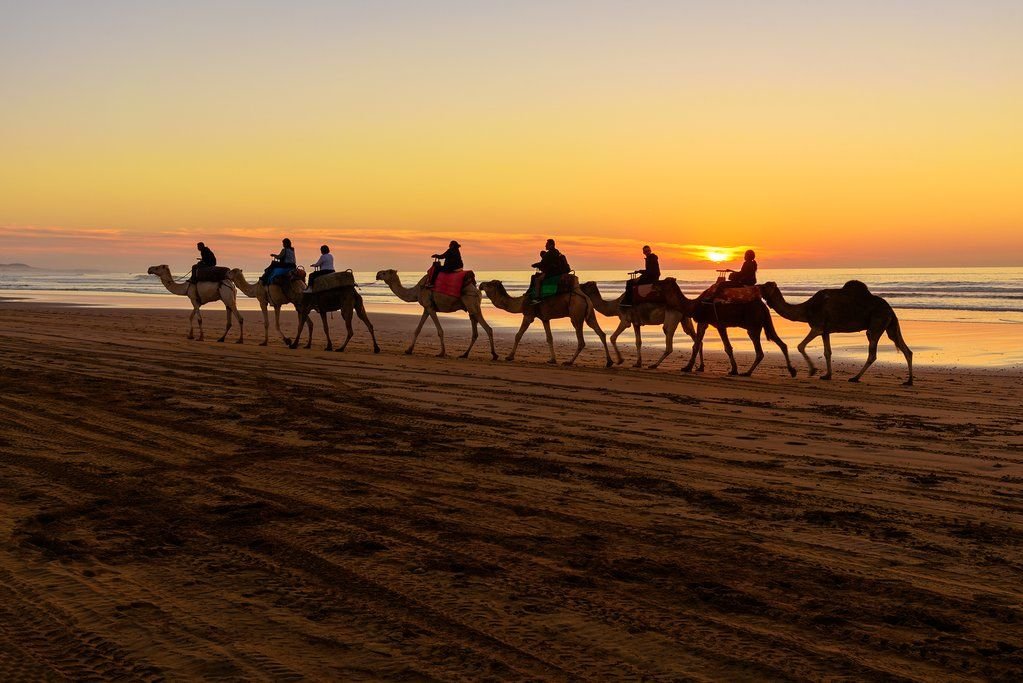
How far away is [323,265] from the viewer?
24.4 metres

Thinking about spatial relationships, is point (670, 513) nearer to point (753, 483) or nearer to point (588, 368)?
point (753, 483)

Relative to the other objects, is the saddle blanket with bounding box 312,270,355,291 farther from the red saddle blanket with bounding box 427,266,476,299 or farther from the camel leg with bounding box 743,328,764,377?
the camel leg with bounding box 743,328,764,377

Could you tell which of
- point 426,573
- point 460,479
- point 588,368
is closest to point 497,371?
point 588,368

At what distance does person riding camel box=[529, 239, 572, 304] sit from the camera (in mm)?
21469

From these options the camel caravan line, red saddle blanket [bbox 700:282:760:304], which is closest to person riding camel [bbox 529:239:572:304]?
the camel caravan line

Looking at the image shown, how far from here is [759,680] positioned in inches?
171

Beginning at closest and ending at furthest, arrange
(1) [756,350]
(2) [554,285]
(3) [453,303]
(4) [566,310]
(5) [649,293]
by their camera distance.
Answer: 1. (1) [756,350]
2. (5) [649,293]
3. (2) [554,285]
4. (4) [566,310]
5. (3) [453,303]

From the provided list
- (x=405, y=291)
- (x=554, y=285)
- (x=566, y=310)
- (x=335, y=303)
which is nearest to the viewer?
(x=554, y=285)

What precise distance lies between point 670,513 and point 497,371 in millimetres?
11434

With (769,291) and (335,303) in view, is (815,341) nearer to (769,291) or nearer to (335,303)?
(769,291)

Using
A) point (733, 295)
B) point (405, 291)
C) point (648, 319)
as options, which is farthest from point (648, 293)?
point (405, 291)

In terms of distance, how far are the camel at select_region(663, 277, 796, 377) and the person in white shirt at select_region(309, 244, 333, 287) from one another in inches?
328

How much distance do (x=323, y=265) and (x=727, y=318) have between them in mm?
9830

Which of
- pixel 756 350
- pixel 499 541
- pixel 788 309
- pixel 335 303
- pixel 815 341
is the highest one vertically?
pixel 788 309
